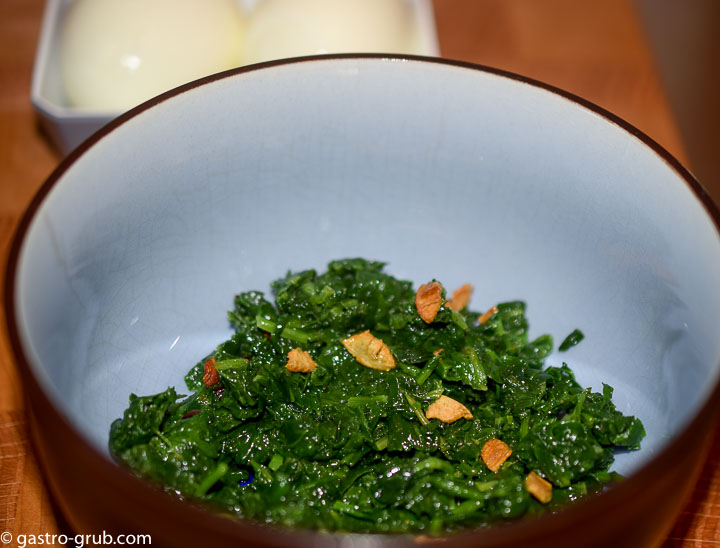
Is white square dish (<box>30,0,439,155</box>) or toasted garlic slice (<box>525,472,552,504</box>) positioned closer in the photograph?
toasted garlic slice (<box>525,472,552,504</box>)

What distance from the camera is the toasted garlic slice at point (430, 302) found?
4.47ft

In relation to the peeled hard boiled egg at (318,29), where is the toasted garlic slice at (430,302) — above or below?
below

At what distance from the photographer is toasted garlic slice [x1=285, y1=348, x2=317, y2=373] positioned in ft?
4.27

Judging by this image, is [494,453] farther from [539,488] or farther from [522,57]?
[522,57]

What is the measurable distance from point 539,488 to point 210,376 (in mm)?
576

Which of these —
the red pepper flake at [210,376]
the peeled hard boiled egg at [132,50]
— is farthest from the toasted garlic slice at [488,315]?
the peeled hard boiled egg at [132,50]

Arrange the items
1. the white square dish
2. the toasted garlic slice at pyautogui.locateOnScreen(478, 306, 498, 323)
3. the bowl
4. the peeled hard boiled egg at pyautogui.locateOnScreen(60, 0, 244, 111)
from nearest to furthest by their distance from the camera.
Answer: the bowl, the toasted garlic slice at pyautogui.locateOnScreen(478, 306, 498, 323), the white square dish, the peeled hard boiled egg at pyautogui.locateOnScreen(60, 0, 244, 111)

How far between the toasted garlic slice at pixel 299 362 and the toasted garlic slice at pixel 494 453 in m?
0.32

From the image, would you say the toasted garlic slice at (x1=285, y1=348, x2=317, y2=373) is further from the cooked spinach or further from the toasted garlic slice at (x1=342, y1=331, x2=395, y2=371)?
the cooked spinach

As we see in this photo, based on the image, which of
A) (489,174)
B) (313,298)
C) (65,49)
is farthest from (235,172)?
(65,49)

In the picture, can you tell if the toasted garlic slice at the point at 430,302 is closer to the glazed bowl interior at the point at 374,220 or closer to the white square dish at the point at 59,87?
the glazed bowl interior at the point at 374,220

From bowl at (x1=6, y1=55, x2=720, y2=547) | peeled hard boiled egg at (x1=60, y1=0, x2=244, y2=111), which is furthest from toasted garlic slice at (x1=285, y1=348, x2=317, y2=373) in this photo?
peeled hard boiled egg at (x1=60, y1=0, x2=244, y2=111)

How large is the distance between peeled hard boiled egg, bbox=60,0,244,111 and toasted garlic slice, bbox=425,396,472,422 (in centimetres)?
117

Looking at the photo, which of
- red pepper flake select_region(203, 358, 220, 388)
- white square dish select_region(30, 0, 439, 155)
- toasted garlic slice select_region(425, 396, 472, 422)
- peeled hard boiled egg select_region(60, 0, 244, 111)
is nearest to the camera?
toasted garlic slice select_region(425, 396, 472, 422)
